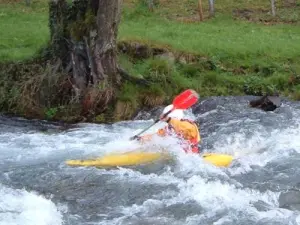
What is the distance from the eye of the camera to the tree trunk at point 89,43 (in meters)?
11.3

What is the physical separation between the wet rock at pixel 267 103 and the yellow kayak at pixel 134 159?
9.79 feet

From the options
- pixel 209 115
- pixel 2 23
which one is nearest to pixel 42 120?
pixel 209 115

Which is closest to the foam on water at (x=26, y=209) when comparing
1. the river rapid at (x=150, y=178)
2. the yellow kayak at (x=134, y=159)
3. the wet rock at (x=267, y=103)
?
the river rapid at (x=150, y=178)

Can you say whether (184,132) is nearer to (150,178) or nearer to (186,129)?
(186,129)

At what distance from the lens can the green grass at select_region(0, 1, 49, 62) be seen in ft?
42.8

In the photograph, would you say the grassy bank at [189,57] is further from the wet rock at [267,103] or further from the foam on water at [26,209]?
the foam on water at [26,209]

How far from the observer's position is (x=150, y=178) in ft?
26.1

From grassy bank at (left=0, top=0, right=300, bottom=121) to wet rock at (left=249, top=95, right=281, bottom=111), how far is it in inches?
30.0

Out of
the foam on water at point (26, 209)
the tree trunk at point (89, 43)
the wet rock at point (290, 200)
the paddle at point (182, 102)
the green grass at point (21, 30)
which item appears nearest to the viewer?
the foam on water at point (26, 209)

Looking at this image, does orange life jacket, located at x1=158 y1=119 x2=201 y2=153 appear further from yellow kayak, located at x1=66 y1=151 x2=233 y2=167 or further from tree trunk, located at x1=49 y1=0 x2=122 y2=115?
tree trunk, located at x1=49 y1=0 x2=122 y2=115

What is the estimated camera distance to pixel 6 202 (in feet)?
23.1

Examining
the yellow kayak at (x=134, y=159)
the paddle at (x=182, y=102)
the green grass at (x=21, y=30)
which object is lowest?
the yellow kayak at (x=134, y=159)

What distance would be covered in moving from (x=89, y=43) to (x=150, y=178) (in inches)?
167

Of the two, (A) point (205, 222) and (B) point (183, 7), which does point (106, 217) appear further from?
(B) point (183, 7)
